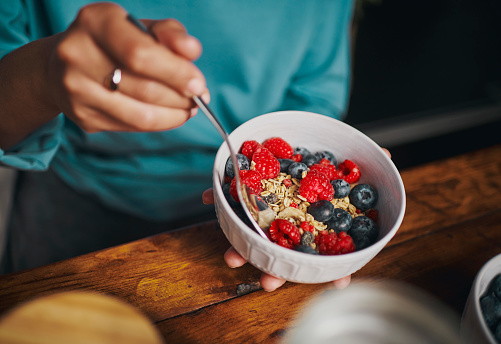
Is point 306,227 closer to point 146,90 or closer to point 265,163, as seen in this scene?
point 265,163

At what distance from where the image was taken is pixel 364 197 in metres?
0.68

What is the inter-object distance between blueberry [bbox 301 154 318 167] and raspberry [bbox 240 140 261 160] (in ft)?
0.35

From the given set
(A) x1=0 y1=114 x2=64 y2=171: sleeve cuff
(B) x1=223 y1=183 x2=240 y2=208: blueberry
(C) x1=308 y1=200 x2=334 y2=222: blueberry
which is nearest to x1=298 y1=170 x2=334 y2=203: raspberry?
(C) x1=308 y1=200 x2=334 y2=222: blueberry

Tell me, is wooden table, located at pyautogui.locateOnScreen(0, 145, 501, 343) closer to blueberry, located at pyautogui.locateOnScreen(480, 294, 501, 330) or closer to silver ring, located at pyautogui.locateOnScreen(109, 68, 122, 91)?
blueberry, located at pyautogui.locateOnScreen(480, 294, 501, 330)

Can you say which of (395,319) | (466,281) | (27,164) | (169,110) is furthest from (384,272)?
(27,164)

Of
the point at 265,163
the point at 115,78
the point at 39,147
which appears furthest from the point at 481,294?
the point at 39,147

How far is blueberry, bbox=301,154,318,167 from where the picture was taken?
0.72 m

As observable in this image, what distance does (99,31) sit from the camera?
18.1 inches

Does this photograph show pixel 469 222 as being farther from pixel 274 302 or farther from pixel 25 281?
pixel 25 281

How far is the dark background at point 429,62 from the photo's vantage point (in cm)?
218

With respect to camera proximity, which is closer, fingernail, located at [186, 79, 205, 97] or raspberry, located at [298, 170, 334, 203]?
fingernail, located at [186, 79, 205, 97]

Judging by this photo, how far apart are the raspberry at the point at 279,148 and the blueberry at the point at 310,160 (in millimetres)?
31

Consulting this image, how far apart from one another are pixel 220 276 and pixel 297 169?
25cm

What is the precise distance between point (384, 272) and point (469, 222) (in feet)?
0.94
